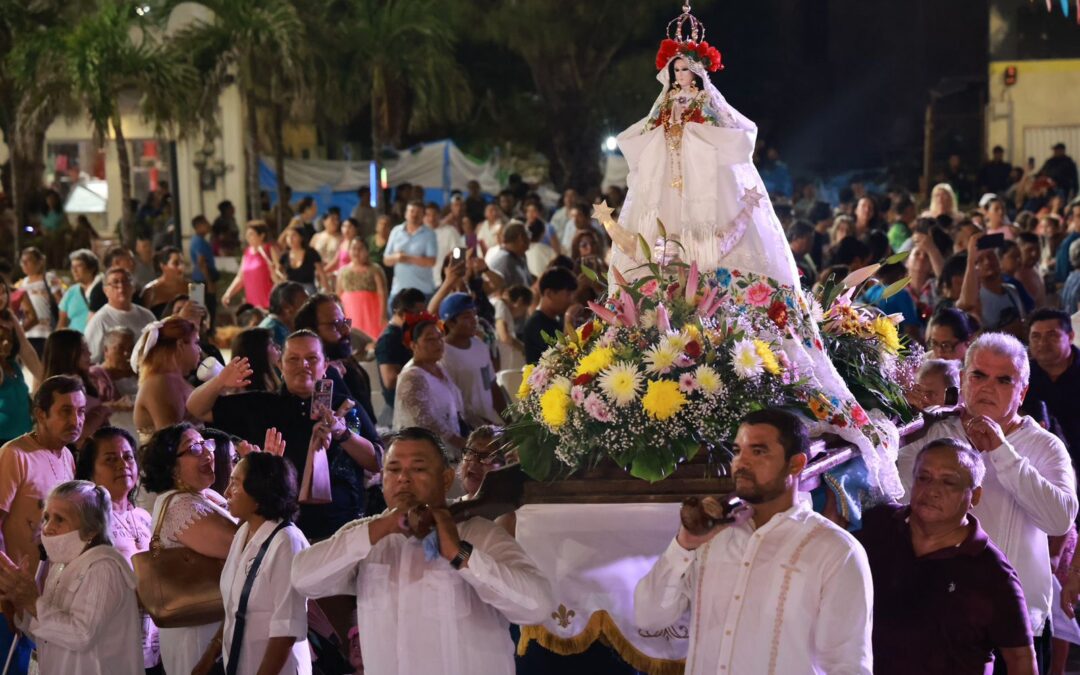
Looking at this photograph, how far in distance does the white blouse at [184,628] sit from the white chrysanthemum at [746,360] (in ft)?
6.62

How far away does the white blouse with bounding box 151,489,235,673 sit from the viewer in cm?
596

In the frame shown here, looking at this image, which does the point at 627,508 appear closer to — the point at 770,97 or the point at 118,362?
the point at 118,362

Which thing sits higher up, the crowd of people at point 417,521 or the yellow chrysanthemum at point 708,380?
the yellow chrysanthemum at point 708,380

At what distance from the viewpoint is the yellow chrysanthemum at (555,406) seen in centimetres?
546

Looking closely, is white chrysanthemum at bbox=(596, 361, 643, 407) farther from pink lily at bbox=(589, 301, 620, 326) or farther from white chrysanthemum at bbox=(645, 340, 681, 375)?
pink lily at bbox=(589, 301, 620, 326)

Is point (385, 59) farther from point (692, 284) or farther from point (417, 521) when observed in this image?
point (417, 521)

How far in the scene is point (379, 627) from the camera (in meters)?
5.14

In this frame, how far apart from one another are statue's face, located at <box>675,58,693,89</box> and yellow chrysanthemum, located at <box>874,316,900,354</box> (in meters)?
1.26

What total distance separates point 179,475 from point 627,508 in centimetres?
190

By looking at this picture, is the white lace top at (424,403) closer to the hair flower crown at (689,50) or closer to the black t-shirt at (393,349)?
the black t-shirt at (393,349)

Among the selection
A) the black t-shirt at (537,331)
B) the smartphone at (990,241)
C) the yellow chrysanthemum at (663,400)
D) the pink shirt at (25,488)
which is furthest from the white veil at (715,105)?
the smartphone at (990,241)

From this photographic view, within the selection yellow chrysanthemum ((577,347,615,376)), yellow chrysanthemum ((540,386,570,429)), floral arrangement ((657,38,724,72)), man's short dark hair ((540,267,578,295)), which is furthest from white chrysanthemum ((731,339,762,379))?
man's short dark hair ((540,267,578,295))

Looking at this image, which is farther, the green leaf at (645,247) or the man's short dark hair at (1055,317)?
the man's short dark hair at (1055,317)

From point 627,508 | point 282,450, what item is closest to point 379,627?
point 627,508
